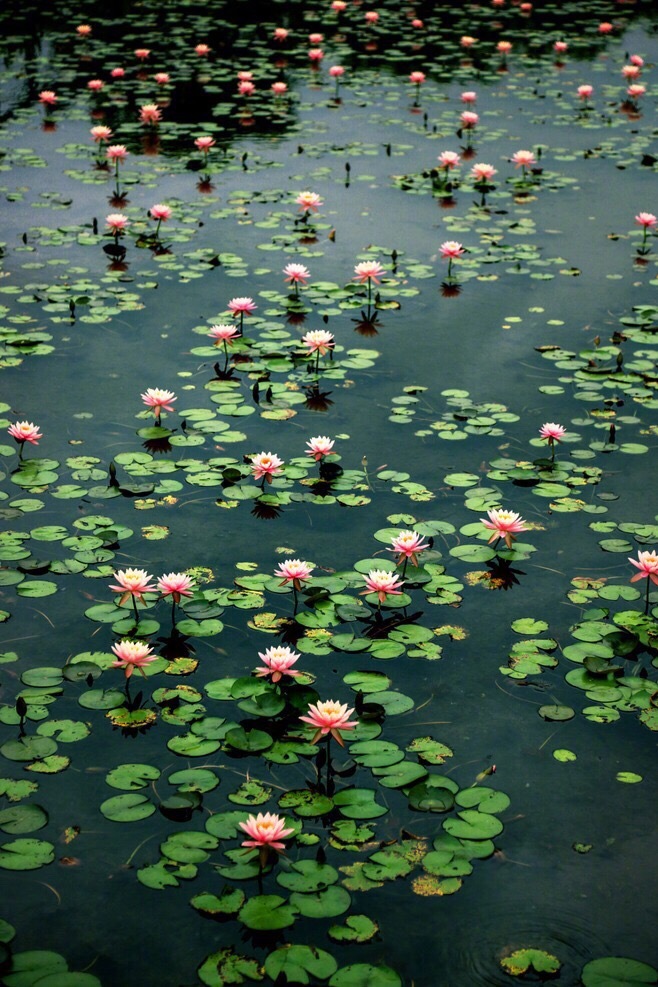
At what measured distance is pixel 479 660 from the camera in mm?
2908

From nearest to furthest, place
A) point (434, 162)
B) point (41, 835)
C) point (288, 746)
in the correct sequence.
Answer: point (41, 835)
point (288, 746)
point (434, 162)

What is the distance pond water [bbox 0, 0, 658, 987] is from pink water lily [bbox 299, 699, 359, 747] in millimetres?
115

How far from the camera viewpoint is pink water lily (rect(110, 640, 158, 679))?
2689mm

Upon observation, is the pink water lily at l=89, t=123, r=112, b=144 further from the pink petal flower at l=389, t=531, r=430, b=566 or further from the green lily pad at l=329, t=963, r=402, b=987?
the green lily pad at l=329, t=963, r=402, b=987

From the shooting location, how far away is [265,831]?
2.18 metres

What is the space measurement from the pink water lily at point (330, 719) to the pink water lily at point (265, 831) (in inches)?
11.4

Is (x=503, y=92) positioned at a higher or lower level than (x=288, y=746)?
higher

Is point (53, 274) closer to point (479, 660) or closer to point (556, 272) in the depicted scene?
point (556, 272)

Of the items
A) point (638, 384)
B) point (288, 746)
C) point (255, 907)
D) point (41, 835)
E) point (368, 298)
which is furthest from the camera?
point (368, 298)

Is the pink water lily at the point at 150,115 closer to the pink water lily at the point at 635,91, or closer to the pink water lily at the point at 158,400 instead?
the pink water lily at the point at 635,91

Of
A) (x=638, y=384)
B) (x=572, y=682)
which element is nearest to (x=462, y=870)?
(x=572, y=682)

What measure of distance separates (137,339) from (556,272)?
7.55 ft

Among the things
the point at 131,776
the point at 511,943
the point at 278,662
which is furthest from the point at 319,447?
the point at 511,943

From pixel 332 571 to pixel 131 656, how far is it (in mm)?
800
